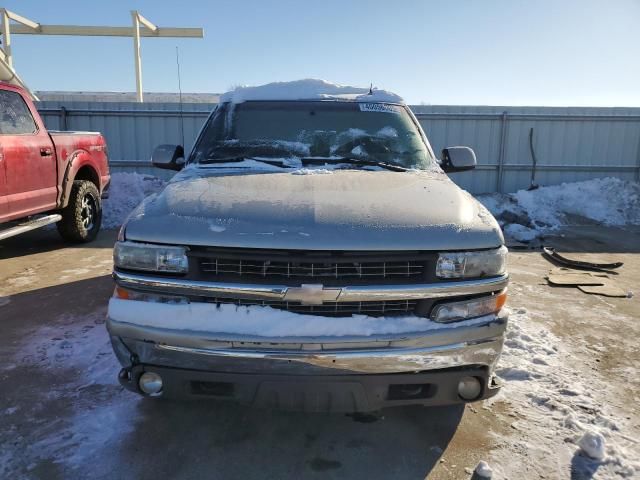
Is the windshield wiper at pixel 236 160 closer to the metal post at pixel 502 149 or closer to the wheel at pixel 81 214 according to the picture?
the wheel at pixel 81 214

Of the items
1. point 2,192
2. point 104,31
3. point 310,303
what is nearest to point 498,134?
point 2,192

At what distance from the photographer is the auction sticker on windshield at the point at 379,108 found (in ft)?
12.5

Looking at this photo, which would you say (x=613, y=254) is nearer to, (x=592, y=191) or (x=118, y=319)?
(x=592, y=191)

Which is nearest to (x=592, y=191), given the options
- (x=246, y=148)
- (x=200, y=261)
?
(x=246, y=148)

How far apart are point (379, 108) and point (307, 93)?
1.97ft

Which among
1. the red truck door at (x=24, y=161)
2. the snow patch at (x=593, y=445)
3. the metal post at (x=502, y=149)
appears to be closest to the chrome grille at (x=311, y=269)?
the snow patch at (x=593, y=445)

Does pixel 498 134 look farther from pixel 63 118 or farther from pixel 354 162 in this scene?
pixel 63 118

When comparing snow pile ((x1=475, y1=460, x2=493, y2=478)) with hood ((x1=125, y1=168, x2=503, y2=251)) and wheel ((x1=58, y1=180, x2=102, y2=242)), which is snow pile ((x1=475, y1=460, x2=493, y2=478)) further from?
wheel ((x1=58, y1=180, x2=102, y2=242))

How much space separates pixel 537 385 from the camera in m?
3.14

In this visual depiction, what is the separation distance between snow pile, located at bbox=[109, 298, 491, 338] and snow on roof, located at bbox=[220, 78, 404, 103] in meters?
2.23

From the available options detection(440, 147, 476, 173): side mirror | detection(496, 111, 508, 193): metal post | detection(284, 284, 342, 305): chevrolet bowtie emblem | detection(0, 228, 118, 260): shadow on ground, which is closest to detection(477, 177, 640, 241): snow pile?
detection(496, 111, 508, 193): metal post

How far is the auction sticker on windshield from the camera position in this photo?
3.81 meters

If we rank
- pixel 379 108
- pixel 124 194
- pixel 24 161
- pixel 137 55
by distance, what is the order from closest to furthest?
pixel 379 108 → pixel 24 161 → pixel 124 194 → pixel 137 55

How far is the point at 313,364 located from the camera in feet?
6.75
